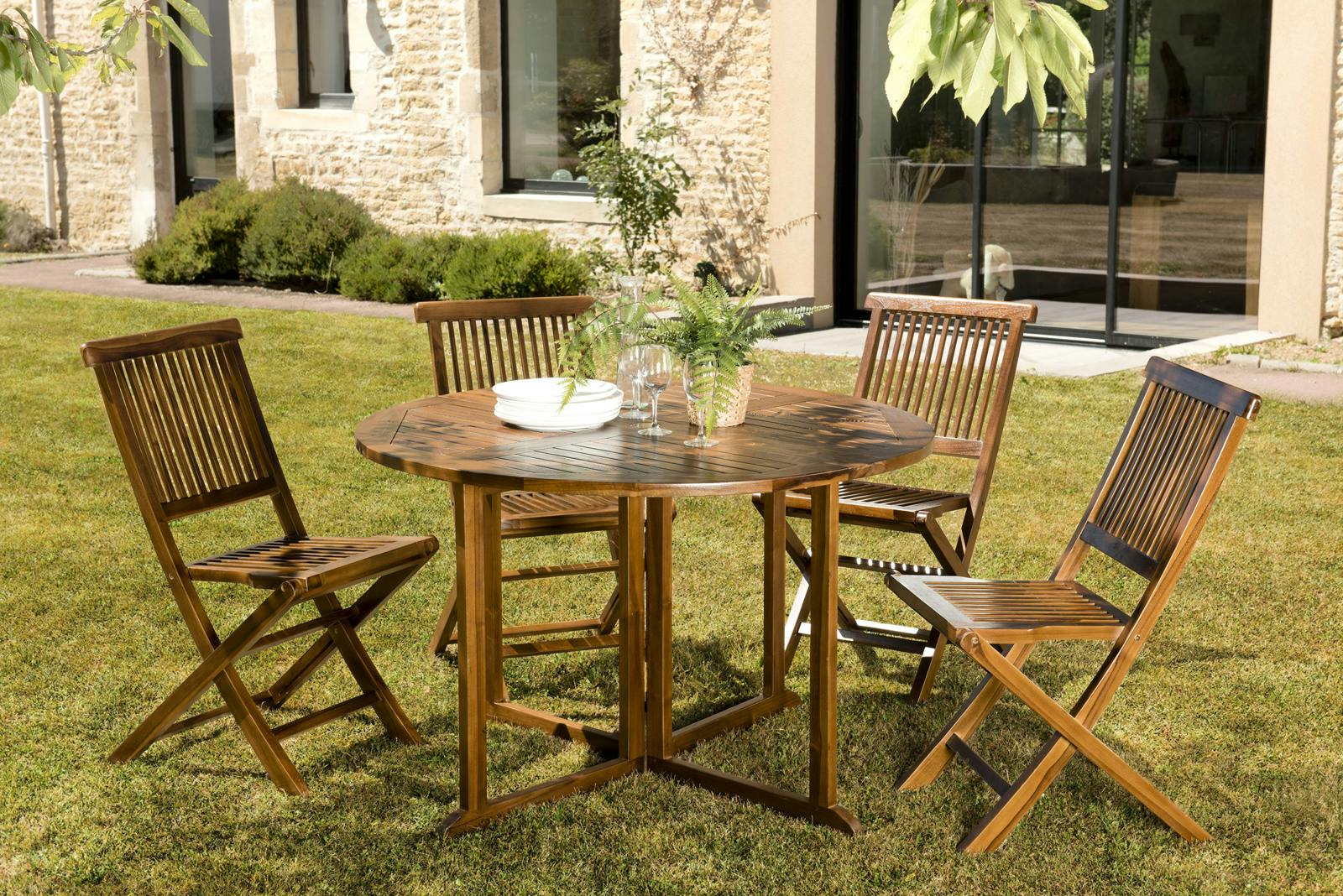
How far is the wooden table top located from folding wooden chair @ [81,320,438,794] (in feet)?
1.11

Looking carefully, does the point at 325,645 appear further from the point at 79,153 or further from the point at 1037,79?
the point at 79,153

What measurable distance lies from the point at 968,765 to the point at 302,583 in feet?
5.12

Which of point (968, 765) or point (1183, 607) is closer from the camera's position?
point (968, 765)

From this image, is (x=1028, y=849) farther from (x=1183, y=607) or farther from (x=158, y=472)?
(x=158, y=472)

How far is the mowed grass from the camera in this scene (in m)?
3.00

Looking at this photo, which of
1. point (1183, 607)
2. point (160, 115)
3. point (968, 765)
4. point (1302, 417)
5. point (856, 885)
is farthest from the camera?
point (160, 115)

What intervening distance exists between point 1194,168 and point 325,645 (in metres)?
7.34

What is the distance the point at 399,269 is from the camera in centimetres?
1143

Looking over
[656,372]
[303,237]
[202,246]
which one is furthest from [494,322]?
[202,246]

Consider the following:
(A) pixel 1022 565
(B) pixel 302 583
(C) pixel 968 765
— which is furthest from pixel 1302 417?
(B) pixel 302 583

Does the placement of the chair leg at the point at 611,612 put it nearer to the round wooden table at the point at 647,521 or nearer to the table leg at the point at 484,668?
the round wooden table at the point at 647,521

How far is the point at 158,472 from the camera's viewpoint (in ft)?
11.5

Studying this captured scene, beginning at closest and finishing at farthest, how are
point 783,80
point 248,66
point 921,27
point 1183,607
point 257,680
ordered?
1. point 921,27
2. point 257,680
3. point 1183,607
4. point 783,80
5. point 248,66

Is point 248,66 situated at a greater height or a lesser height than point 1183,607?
greater
